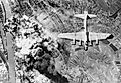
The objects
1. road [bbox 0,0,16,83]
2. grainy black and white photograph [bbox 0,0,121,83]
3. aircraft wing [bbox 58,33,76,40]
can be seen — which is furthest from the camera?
aircraft wing [bbox 58,33,76,40]

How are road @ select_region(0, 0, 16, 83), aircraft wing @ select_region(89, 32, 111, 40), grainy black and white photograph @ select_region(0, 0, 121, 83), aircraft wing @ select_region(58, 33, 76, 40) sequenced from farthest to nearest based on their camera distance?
aircraft wing @ select_region(58, 33, 76, 40) → aircraft wing @ select_region(89, 32, 111, 40) → road @ select_region(0, 0, 16, 83) → grainy black and white photograph @ select_region(0, 0, 121, 83)

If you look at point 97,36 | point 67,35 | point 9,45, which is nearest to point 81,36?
point 67,35

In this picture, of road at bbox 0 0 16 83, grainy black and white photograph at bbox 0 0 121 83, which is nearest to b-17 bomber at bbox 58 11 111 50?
grainy black and white photograph at bbox 0 0 121 83

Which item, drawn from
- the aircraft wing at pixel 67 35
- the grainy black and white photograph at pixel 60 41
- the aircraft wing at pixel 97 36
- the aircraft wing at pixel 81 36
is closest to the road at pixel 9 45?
the grainy black and white photograph at pixel 60 41

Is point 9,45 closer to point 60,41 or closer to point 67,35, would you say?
point 60,41

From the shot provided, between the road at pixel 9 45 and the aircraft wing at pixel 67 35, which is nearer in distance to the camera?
the road at pixel 9 45

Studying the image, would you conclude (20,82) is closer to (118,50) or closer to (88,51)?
(88,51)

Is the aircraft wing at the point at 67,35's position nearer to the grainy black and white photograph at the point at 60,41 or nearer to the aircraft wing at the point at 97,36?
the grainy black and white photograph at the point at 60,41

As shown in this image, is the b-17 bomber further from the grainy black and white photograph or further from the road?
the road

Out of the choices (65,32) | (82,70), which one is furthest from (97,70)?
(65,32)

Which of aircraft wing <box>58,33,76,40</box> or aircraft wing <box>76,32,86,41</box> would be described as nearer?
aircraft wing <box>76,32,86,41</box>
